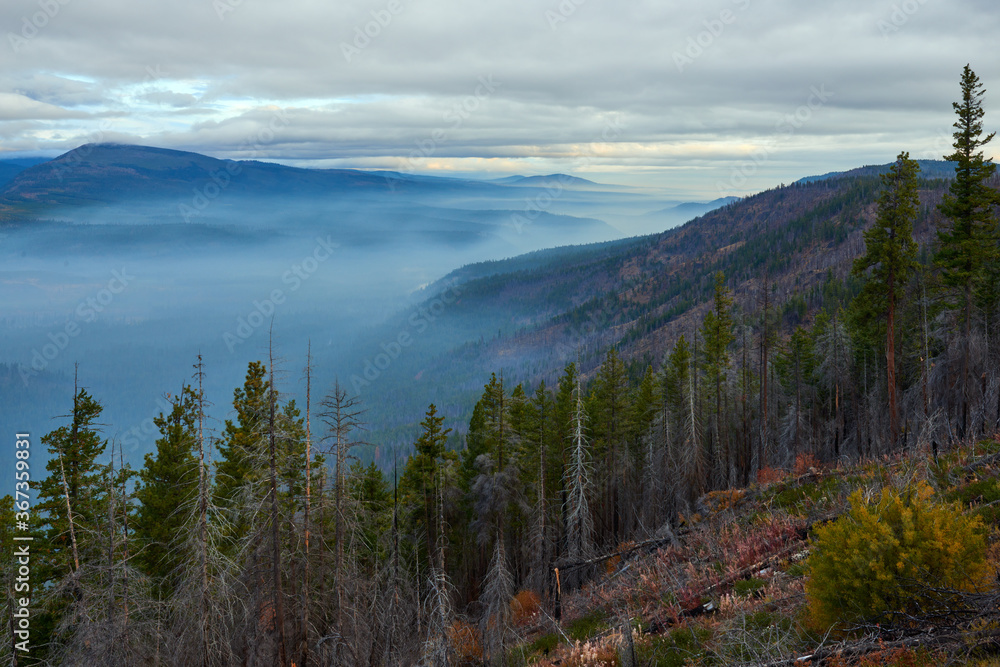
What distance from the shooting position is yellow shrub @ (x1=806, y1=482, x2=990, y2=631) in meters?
6.73

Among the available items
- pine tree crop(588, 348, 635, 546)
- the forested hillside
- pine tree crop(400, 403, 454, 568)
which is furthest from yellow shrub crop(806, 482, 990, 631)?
pine tree crop(588, 348, 635, 546)

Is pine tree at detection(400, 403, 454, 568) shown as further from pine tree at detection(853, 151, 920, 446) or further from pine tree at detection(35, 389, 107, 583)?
pine tree at detection(853, 151, 920, 446)

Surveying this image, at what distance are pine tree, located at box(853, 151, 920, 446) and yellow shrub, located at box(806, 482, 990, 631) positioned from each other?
21.8 m

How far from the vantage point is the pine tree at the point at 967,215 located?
24.5m

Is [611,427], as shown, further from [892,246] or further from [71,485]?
[71,485]

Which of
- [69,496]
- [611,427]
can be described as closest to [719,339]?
[611,427]

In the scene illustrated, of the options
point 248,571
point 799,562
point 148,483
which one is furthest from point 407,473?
point 799,562

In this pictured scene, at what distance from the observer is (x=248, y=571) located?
17859mm

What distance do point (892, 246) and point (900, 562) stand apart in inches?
943

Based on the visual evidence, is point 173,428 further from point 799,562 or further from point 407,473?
point 799,562

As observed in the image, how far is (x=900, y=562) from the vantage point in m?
6.70

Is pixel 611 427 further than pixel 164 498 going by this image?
Yes

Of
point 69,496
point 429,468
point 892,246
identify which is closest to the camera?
point 69,496

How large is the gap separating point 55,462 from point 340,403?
13242mm
